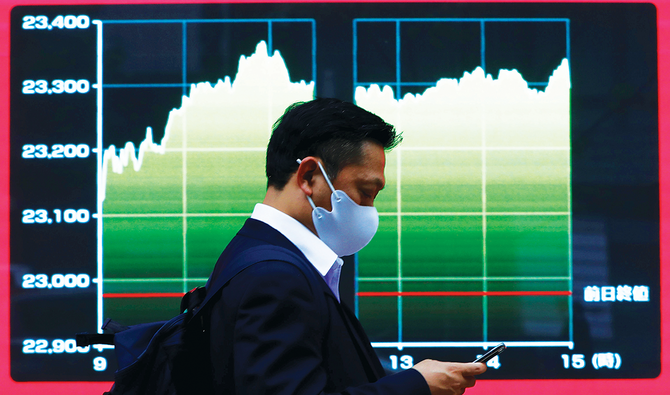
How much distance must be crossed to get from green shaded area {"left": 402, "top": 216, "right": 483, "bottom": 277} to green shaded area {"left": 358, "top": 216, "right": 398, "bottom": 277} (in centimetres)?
4

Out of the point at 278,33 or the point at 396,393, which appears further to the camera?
the point at 278,33

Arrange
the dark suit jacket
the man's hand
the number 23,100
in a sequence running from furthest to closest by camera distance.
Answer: the number 23,100, the man's hand, the dark suit jacket

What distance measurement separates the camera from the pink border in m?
2.19

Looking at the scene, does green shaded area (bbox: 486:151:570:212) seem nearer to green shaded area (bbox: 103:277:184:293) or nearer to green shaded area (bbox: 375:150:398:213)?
green shaded area (bbox: 375:150:398:213)

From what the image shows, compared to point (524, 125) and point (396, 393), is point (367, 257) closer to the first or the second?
point (524, 125)

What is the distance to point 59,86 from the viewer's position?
220 centimetres

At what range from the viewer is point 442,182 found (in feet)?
7.26

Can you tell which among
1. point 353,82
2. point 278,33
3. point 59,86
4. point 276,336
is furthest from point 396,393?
point 59,86

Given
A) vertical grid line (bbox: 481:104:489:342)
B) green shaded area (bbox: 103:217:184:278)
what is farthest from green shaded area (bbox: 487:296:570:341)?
green shaded area (bbox: 103:217:184:278)

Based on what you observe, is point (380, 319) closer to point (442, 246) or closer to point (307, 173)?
point (442, 246)

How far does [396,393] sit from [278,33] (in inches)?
61.5

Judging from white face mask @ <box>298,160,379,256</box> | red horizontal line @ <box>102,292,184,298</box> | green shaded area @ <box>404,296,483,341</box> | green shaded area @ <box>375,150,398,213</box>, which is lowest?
green shaded area @ <box>404,296,483,341</box>

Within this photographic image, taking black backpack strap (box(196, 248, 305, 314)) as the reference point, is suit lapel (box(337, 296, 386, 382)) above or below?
below

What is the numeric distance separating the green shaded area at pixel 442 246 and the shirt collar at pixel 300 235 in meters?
1.00
